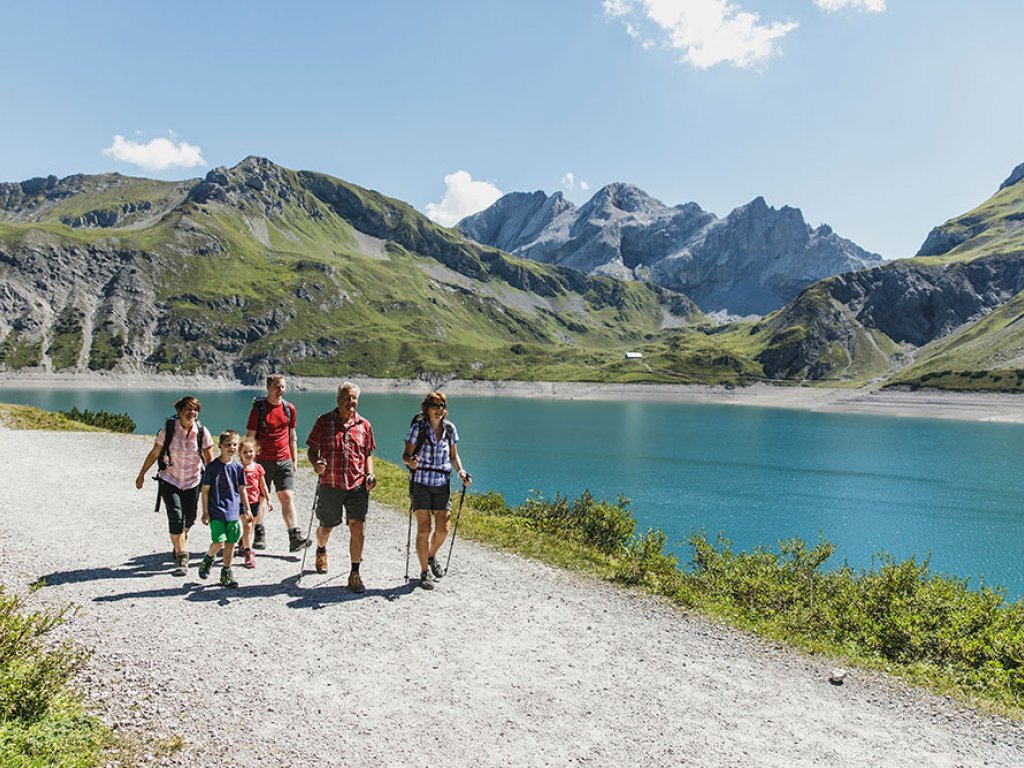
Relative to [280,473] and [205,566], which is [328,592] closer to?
[205,566]

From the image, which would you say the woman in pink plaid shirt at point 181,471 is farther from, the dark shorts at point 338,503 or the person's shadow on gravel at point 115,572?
the dark shorts at point 338,503

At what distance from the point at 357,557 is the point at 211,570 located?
3.04 m

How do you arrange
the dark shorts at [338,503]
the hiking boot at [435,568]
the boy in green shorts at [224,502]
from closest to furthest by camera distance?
the boy in green shorts at [224,502], the dark shorts at [338,503], the hiking boot at [435,568]

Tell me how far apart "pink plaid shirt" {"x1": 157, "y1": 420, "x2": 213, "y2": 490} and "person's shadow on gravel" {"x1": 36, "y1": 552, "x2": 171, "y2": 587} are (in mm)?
1697

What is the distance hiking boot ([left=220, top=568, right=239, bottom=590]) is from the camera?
33.4ft

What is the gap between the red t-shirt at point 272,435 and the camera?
12.9m

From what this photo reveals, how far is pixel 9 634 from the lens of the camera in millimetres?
6477

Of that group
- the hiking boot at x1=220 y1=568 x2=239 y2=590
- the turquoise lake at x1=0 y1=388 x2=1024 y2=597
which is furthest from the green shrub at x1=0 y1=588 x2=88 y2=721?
the turquoise lake at x1=0 y1=388 x2=1024 y2=597

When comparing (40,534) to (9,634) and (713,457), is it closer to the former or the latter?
(9,634)

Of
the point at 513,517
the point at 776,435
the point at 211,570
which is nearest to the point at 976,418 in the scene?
the point at 776,435

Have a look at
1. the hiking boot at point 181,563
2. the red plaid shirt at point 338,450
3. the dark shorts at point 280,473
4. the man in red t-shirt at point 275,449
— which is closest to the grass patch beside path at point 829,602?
the man in red t-shirt at point 275,449

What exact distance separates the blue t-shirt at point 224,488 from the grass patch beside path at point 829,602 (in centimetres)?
615

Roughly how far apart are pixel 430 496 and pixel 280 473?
434 cm

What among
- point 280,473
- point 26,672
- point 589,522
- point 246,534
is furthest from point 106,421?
point 26,672
